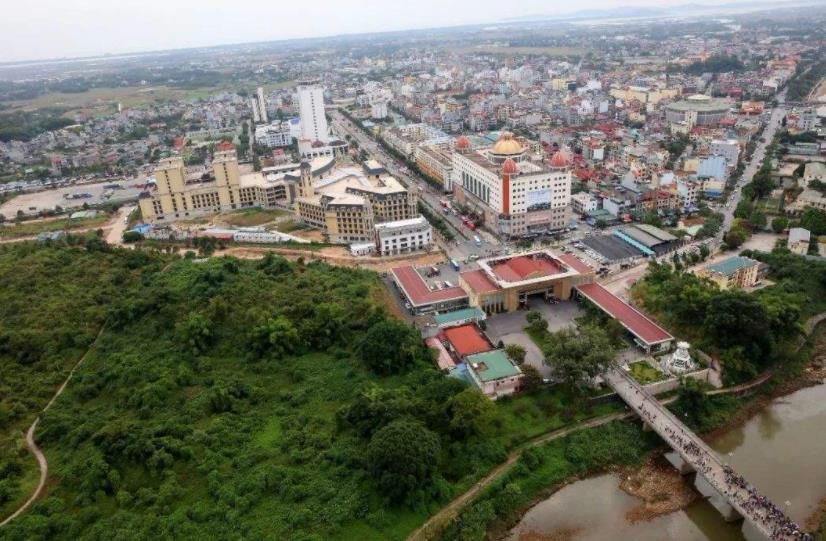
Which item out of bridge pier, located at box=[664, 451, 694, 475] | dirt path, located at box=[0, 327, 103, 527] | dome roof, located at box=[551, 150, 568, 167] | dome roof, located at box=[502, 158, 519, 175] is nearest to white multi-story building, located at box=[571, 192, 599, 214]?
dome roof, located at box=[551, 150, 568, 167]

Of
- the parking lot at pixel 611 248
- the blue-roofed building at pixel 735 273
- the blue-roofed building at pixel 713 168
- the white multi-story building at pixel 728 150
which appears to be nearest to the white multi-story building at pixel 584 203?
the parking lot at pixel 611 248

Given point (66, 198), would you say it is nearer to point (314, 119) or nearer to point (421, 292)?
point (314, 119)

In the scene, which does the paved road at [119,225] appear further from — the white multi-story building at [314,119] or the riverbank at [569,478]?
the riverbank at [569,478]

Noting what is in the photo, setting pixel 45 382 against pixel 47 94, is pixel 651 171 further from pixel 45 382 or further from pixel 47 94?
pixel 47 94

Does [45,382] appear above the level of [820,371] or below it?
above

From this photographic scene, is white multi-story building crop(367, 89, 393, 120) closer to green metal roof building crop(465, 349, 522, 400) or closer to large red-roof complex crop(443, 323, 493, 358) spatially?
large red-roof complex crop(443, 323, 493, 358)

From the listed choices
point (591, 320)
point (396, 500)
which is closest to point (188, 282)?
point (396, 500)
